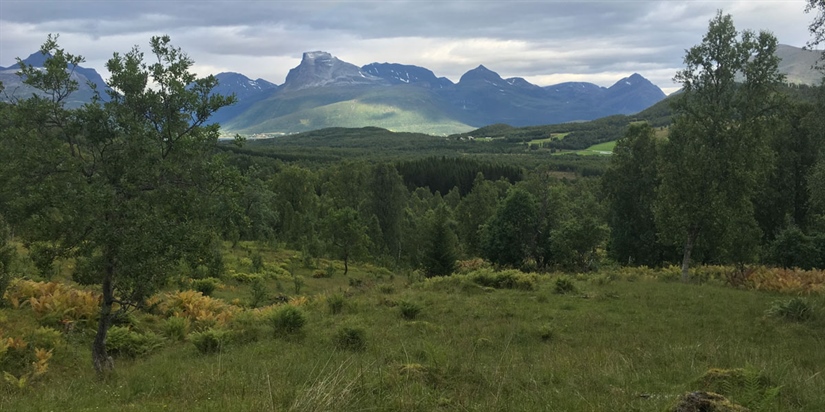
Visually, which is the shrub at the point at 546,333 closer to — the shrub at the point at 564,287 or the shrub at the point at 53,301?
the shrub at the point at 564,287

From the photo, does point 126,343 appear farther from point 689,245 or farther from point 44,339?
point 689,245

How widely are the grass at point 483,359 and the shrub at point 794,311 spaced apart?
7.5 inches

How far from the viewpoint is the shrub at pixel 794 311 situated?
45.2 ft

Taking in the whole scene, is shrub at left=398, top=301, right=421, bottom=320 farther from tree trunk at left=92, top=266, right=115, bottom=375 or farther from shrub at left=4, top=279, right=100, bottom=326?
shrub at left=4, top=279, right=100, bottom=326

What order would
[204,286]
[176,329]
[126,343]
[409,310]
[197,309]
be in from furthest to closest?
1. [204,286]
2. [197,309]
3. [409,310]
4. [176,329]
5. [126,343]

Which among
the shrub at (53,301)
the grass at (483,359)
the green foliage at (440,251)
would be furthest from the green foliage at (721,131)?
the shrub at (53,301)

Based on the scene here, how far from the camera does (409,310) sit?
15.9 metres

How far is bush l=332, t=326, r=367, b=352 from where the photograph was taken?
1174cm

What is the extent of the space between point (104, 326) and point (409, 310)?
28.9ft

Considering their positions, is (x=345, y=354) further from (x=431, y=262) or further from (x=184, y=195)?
(x=431, y=262)

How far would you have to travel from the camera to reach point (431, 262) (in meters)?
37.8

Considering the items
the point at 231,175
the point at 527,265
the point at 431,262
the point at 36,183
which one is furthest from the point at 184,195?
the point at 527,265

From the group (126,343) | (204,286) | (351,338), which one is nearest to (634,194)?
(351,338)

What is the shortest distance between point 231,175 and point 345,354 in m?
4.88
